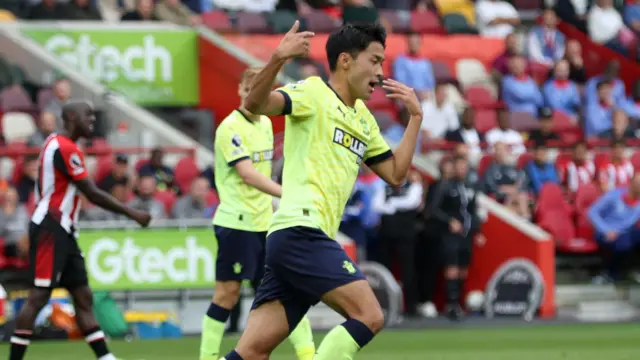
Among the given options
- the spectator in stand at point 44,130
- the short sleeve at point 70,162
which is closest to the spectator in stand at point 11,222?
the spectator in stand at point 44,130

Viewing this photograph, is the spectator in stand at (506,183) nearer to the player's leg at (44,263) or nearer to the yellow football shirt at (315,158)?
the player's leg at (44,263)

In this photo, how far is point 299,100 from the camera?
7797mm

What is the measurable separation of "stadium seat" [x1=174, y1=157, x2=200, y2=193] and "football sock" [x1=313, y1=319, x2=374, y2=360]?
37.4 feet

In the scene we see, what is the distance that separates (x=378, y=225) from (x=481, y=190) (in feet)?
7.00

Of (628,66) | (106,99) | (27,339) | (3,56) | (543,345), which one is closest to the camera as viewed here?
(27,339)

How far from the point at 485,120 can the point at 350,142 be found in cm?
1484

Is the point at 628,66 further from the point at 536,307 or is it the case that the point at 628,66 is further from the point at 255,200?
the point at 255,200

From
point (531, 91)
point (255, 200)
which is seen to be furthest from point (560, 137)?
point (255, 200)

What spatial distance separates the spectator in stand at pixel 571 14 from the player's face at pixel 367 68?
776 inches

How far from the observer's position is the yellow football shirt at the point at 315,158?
25.8 ft

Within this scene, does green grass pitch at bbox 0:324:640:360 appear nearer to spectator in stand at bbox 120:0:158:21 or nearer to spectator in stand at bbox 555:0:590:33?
spectator in stand at bbox 120:0:158:21

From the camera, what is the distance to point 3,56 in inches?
848

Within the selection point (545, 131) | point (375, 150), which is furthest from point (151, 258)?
point (375, 150)

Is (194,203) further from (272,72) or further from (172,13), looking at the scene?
(272,72)
